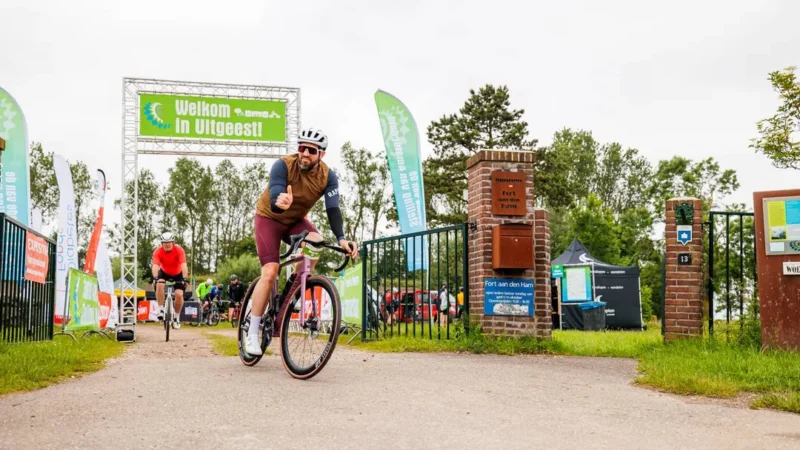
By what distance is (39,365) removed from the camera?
6.57 meters

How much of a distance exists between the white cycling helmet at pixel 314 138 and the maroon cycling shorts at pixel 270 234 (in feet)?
2.43

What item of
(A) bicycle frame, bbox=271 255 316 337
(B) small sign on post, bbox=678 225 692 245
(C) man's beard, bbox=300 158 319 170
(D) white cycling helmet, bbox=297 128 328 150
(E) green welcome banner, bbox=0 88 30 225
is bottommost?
(A) bicycle frame, bbox=271 255 316 337

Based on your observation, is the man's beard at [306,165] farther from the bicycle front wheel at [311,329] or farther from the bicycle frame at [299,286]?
the bicycle front wheel at [311,329]

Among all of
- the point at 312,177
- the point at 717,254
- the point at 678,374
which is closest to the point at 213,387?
the point at 312,177

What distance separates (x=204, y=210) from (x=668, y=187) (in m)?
38.2

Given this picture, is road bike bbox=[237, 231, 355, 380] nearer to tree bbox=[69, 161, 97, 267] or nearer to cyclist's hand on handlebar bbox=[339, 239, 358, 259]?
cyclist's hand on handlebar bbox=[339, 239, 358, 259]

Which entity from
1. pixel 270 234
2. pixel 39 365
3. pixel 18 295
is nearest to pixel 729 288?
pixel 270 234

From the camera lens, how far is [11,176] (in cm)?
1995

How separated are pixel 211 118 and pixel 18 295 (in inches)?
673

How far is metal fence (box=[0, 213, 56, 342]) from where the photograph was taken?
851cm

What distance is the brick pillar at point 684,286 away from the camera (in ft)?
30.7

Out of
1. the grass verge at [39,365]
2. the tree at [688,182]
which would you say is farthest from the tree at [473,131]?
the grass verge at [39,365]

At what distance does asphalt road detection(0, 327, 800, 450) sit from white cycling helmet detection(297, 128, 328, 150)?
1.92 metres

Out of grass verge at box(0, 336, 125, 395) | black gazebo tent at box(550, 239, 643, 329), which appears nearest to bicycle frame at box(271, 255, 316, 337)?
grass verge at box(0, 336, 125, 395)
